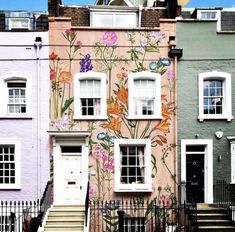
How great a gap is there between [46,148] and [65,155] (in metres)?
0.86

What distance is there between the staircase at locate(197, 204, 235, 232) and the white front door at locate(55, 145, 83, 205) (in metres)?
5.16

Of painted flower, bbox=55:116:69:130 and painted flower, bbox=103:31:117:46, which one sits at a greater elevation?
painted flower, bbox=103:31:117:46

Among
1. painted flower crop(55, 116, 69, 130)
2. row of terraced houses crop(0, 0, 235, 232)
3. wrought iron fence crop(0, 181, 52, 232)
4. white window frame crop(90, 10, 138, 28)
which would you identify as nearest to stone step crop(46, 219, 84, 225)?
wrought iron fence crop(0, 181, 52, 232)

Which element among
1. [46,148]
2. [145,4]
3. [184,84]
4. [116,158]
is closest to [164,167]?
[116,158]

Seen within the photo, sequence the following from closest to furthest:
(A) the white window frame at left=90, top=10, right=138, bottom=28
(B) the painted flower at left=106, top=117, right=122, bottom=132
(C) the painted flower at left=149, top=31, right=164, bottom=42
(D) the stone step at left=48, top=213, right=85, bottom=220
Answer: (D) the stone step at left=48, top=213, right=85, bottom=220 < (B) the painted flower at left=106, top=117, right=122, bottom=132 < (C) the painted flower at left=149, top=31, right=164, bottom=42 < (A) the white window frame at left=90, top=10, right=138, bottom=28

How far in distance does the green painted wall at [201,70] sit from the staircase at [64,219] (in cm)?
540

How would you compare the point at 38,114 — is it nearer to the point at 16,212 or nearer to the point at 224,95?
the point at 16,212

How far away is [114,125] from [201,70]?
176 inches

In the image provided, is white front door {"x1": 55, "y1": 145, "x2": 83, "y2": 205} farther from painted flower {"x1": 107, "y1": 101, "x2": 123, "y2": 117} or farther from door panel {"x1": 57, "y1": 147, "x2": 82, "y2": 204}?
painted flower {"x1": 107, "y1": 101, "x2": 123, "y2": 117}

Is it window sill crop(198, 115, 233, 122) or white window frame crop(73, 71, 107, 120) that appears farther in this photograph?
window sill crop(198, 115, 233, 122)

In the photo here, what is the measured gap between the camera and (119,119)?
21.6 metres

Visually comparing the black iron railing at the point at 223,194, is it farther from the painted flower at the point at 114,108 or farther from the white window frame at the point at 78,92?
the white window frame at the point at 78,92

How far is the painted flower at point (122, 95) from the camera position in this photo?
71.3ft

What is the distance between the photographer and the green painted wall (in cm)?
2180
